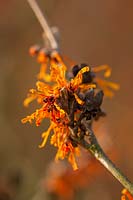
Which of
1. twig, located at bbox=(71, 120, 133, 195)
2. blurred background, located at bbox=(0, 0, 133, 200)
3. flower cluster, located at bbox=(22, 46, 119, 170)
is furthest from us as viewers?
blurred background, located at bbox=(0, 0, 133, 200)

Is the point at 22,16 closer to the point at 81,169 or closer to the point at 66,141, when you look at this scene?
the point at 81,169

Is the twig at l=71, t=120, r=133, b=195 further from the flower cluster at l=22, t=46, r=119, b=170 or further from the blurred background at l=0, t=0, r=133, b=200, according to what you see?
the blurred background at l=0, t=0, r=133, b=200

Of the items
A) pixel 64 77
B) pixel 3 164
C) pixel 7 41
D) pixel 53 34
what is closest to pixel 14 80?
pixel 7 41

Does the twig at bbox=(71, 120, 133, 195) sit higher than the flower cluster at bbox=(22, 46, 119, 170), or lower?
lower

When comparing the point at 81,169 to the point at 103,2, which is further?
the point at 103,2

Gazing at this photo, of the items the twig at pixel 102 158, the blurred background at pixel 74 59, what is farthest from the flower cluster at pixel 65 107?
the blurred background at pixel 74 59

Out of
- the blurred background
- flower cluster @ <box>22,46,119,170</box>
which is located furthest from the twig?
the blurred background

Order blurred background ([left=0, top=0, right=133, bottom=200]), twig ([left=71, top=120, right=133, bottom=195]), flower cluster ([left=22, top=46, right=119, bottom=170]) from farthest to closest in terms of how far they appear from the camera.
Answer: blurred background ([left=0, top=0, right=133, bottom=200])
flower cluster ([left=22, top=46, right=119, bottom=170])
twig ([left=71, top=120, right=133, bottom=195])
